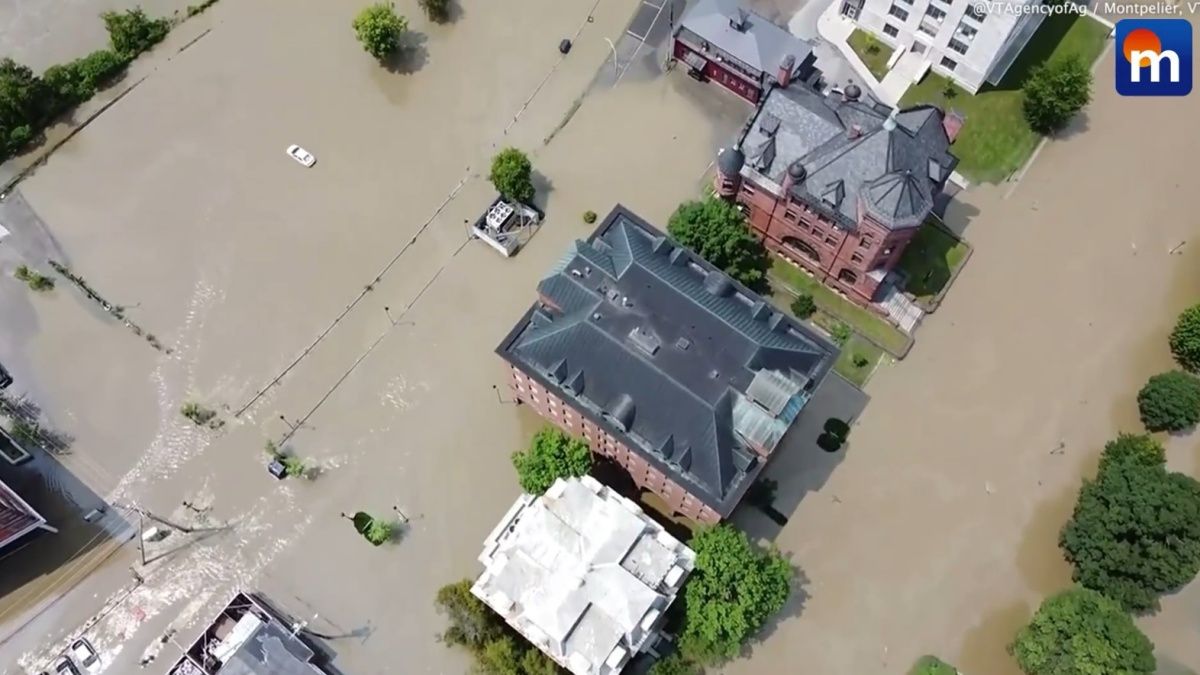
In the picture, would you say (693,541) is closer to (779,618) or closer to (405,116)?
(779,618)

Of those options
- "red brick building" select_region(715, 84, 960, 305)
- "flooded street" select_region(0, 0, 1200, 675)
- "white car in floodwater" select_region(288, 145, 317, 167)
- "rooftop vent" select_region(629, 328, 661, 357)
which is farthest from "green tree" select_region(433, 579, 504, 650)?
"white car in floodwater" select_region(288, 145, 317, 167)

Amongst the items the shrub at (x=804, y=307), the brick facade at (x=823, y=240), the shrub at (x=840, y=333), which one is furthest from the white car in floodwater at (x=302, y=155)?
the shrub at (x=840, y=333)

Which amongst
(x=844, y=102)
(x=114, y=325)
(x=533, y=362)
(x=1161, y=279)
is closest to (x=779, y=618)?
(x=533, y=362)

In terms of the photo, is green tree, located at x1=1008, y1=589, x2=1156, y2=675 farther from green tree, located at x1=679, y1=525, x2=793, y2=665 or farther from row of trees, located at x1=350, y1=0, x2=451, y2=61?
row of trees, located at x1=350, y1=0, x2=451, y2=61

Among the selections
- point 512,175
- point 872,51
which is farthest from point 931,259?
point 512,175

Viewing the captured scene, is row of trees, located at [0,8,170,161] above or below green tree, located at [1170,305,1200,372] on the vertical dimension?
below

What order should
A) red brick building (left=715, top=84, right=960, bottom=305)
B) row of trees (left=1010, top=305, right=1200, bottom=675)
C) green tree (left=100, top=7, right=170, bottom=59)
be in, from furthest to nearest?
green tree (left=100, top=7, right=170, bottom=59), red brick building (left=715, top=84, right=960, bottom=305), row of trees (left=1010, top=305, right=1200, bottom=675)
